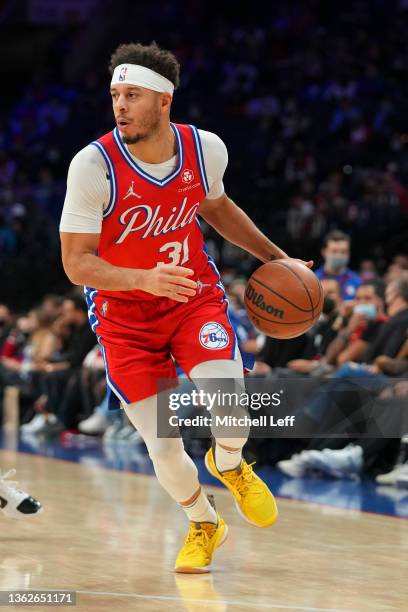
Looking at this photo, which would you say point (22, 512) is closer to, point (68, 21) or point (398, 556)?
point (398, 556)

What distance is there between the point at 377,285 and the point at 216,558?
13.8ft

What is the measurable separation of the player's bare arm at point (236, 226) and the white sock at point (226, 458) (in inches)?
36.3

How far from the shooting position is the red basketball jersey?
14.9 ft

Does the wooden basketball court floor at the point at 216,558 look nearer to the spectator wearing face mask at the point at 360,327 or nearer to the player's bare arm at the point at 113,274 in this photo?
the player's bare arm at the point at 113,274

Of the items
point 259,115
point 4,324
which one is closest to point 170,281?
point 4,324

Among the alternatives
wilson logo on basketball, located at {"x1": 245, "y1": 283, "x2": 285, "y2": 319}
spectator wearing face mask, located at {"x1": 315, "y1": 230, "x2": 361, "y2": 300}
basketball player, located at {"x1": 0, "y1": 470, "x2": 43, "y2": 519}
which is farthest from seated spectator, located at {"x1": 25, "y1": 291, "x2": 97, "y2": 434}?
wilson logo on basketball, located at {"x1": 245, "y1": 283, "x2": 285, "y2": 319}

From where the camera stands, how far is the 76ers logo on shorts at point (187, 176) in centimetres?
470

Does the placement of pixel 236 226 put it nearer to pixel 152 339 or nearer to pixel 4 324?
pixel 152 339

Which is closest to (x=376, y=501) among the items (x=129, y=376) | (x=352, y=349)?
(x=352, y=349)

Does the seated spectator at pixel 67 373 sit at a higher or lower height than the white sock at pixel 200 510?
higher

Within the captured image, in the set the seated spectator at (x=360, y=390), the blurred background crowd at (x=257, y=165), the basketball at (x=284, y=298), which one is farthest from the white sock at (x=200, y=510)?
the seated spectator at (x=360, y=390)

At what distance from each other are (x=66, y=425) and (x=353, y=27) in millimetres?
10992

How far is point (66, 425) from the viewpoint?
12.1 metres

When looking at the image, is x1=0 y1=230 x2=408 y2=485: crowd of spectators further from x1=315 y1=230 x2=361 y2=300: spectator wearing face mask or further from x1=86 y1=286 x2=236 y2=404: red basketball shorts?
x1=86 y1=286 x2=236 y2=404: red basketball shorts
